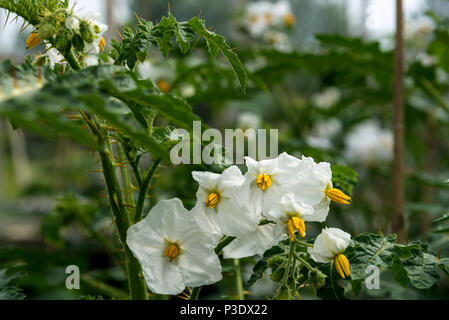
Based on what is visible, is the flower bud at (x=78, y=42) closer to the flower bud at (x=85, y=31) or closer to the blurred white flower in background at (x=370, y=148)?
the flower bud at (x=85, y=31)

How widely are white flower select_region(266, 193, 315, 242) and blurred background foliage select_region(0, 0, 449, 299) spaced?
0.20 metres

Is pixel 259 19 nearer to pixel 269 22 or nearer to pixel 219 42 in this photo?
pixel 269 22

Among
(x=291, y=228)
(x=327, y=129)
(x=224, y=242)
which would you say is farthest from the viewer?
(x=327, y=129)

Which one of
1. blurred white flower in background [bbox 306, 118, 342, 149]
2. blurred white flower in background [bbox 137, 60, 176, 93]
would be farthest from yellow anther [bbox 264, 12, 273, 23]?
blurred white flower in background [bbox 306, 118, 342, 149]

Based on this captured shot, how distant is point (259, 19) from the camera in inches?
83.4

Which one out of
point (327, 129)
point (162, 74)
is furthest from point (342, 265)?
point (327, 129)

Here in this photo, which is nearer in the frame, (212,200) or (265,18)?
(212,200)

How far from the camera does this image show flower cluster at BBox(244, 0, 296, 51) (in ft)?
6.95

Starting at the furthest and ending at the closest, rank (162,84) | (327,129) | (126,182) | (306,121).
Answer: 1. (327,129)
2. (306,121)
3. (162,84)
4. (126,182)

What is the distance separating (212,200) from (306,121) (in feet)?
5.01

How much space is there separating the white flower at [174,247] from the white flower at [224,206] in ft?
0.08

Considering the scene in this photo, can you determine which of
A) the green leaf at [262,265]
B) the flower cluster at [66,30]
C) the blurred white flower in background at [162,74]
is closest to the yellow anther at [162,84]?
the blurred white flower in background at [162,74]

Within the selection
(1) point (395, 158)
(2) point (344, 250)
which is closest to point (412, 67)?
(1) point (395, 158)
